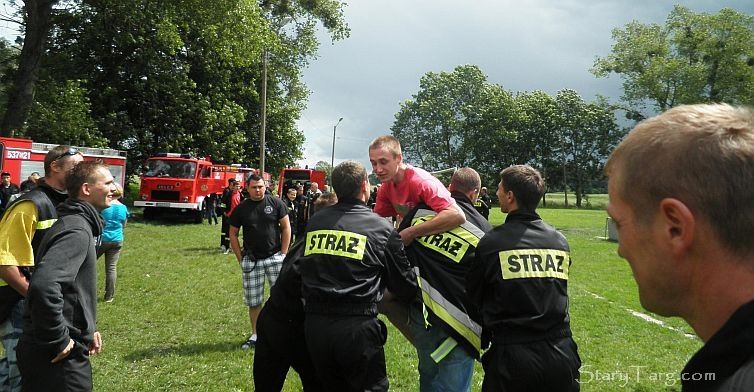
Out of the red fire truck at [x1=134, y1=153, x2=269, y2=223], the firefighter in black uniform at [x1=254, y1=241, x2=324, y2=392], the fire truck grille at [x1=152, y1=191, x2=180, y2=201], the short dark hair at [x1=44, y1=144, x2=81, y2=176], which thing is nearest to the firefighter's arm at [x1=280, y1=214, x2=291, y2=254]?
the firefighter in black uniform at [x1=254, y1=241, x2=324, y2=392]

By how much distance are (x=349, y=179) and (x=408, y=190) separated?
449 mm

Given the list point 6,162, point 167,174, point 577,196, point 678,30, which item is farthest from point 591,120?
point 6,162

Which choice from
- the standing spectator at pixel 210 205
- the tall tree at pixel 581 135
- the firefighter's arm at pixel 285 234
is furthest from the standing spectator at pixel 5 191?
the tall tree at pixel 581 135

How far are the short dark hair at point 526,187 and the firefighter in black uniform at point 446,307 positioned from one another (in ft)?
1.36

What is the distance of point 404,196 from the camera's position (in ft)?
11.5

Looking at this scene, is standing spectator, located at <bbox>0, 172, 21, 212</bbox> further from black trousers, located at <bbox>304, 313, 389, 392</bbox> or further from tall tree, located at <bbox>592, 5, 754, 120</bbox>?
tall tree, located at <bbox>592, 5, 754, 120</bbox>

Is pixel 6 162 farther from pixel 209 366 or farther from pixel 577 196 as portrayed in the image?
pixel 577 196

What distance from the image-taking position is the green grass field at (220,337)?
16.8 feet

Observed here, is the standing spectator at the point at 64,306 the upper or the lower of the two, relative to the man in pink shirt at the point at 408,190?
lower

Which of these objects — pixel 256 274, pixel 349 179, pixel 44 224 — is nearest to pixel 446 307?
pixel 349 179

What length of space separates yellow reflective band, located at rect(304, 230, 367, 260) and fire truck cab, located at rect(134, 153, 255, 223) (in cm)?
2002

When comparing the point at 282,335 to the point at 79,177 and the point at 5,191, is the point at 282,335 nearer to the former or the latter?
the point at 79,177

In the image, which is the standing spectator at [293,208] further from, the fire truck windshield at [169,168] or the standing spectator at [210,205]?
the standing spectator at [210,205]

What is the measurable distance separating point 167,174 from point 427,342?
2150 cm
